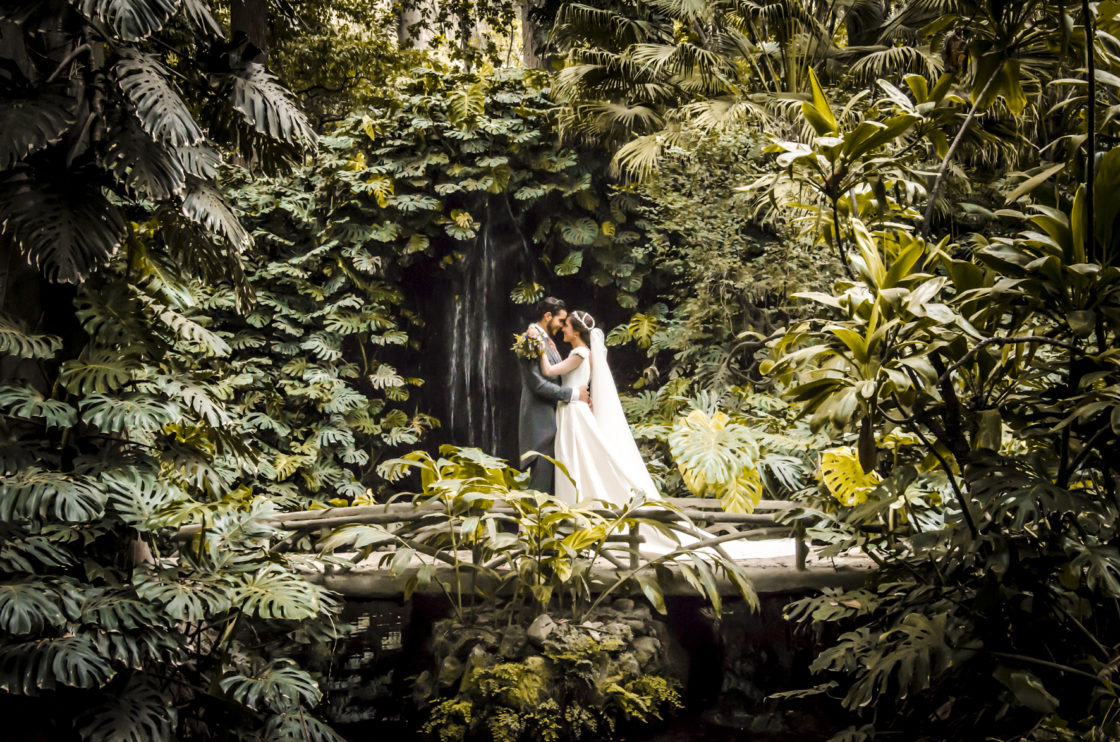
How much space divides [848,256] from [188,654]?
111 inches

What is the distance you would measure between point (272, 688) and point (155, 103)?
206 centimetres

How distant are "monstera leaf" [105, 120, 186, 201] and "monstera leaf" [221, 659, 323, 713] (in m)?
1.73

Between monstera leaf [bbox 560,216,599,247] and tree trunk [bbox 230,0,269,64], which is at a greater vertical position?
tree trunk [bbox 230,0,269,64]

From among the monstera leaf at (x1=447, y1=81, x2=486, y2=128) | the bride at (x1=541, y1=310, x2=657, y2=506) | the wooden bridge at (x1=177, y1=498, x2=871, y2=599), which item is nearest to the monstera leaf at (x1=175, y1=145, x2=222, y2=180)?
the wooden bridge at (x1=177, y1=498, x2=871, y2=599)

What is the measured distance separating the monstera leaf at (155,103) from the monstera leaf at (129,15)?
0.69ft

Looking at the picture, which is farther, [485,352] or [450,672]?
[485,352]

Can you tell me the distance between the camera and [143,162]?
2717 mm

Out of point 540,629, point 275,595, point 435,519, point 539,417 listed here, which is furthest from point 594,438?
point 275,595

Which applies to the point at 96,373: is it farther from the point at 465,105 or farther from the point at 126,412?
the point at 465,105

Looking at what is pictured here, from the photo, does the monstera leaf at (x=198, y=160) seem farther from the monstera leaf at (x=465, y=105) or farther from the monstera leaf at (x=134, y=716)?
the monstera leaf at (x=465, y=105)

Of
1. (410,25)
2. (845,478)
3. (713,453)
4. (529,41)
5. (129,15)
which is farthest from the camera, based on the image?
(410,25)

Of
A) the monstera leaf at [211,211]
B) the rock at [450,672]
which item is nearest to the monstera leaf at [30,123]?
the monstera leaf at [211,211]

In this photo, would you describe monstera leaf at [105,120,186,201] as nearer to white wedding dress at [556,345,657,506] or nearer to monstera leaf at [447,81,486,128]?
white wedding dress at [556,345,657,506]

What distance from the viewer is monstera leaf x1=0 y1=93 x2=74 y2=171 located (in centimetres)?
250
